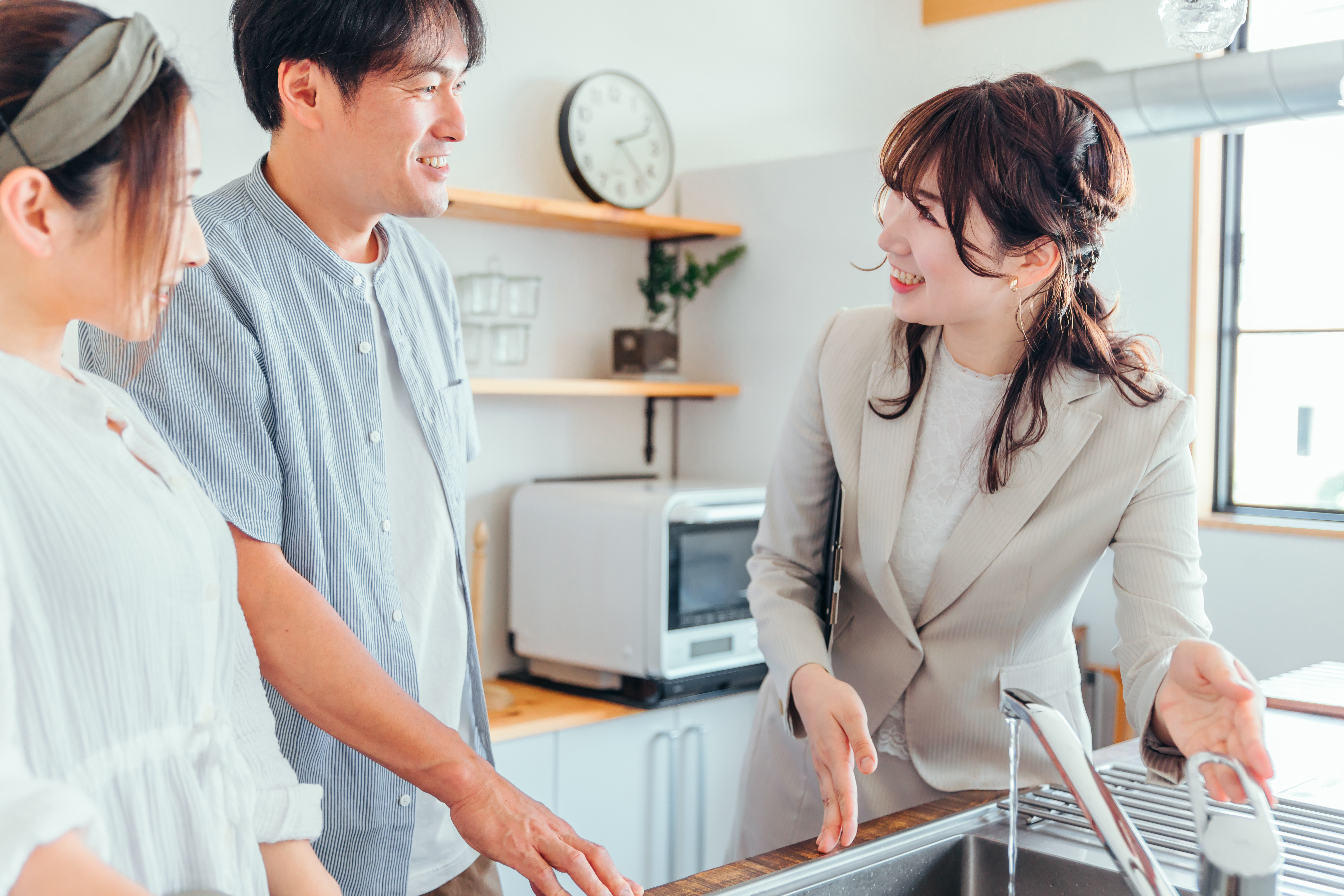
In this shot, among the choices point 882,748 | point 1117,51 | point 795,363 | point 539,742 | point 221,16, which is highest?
point 1117,51

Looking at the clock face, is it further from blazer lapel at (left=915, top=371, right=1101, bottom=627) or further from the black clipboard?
blazer lapel at (left=915, top=371, right=1101, bottom=627)

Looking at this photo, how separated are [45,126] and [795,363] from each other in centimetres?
260

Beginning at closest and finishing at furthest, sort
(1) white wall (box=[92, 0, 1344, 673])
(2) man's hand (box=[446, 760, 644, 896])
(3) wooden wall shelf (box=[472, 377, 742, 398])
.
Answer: (2) man's hand (box=[446, 760, 644, 896])
(3) wooden wall shelf (box=[472, 377, 742, 398])
(1) white wall (box=[92, 0, 1344, 673])

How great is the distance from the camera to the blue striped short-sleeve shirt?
3.43 feet

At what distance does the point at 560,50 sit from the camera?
9.88 ft

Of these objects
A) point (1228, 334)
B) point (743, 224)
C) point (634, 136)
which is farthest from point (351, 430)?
point (1228, 334)

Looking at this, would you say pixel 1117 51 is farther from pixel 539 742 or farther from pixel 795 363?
pixel 539 742

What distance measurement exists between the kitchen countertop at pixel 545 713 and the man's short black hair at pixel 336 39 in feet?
4.89

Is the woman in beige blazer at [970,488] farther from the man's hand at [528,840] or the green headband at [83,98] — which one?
the green headband at [83,98]

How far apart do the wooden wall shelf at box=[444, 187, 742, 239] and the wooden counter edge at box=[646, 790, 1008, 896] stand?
173 centimetres

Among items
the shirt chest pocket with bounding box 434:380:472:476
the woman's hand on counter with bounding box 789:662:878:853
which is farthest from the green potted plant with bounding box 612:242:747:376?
the woman's hand on counter with bounding box 789:662:878:853

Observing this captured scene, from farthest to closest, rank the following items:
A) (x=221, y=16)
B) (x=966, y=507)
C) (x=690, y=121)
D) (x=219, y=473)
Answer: (x=690, y=121) < (x=221, y=16) < (x=966, y=507) < (x=219, y=473)

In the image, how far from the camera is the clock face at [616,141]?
116 inches

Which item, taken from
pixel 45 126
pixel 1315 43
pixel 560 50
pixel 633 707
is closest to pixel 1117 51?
pixel 1315 43
